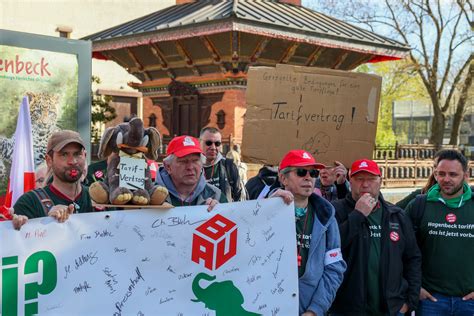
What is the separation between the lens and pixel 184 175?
14.3 feet

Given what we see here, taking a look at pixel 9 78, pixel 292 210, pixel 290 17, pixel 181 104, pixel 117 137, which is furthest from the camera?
pixel 181 104

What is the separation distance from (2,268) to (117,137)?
108 cm

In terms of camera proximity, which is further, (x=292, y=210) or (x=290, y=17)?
(x=290, y=17)

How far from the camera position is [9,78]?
644 cm

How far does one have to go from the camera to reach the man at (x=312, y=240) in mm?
4199

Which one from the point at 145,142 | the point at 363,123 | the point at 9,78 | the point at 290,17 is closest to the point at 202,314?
the point at 145,142

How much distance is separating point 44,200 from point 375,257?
2.40 m

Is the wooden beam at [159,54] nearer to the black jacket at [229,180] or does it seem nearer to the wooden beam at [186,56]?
the wooden beam at [186,56]

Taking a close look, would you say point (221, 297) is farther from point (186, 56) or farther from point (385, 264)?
point (186, 56)

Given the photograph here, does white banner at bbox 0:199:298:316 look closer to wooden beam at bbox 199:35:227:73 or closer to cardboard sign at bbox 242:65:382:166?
cardboard sign at bbox 242:65:382:166

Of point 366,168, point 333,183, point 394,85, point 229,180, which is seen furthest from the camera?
point 394,85

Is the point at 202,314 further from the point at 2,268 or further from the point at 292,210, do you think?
the point at 2,268

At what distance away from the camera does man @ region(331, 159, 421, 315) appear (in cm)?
445

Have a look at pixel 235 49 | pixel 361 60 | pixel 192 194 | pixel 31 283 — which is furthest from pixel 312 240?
pixel 361 60
